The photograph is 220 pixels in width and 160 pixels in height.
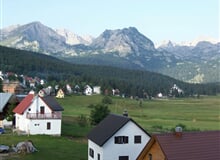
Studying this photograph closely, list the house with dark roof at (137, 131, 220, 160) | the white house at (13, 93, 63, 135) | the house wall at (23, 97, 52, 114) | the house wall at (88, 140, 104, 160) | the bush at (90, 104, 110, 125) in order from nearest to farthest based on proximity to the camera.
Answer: the house with dark roof at (137, 131, 220, 160), the house wall at (88, 140, 104, 160), the white house at (13, 93, 63, 135), the house wall at (23, 97, 52, 114), the bush at (90, 104, 110, 125)

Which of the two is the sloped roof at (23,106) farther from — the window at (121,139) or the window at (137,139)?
the window at (137,139)

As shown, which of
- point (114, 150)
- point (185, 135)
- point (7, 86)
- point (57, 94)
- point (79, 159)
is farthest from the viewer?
point (57, 94)

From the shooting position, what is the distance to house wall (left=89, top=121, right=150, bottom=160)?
128ft

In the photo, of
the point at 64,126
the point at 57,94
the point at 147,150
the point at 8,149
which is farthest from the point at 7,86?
the point at 147,150

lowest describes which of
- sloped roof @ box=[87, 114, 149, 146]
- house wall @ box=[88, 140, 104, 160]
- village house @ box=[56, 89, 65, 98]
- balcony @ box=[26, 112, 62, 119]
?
house wall @ box=[88, 140, 104, 160]

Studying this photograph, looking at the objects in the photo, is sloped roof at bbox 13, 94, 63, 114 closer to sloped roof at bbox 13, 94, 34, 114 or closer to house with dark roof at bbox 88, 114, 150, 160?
sloped roof at bbox 13, 94, 34, 114

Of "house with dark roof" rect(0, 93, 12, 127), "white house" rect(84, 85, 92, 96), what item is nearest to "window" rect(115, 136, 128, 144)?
"house with dark roof" rect(0, 93, 12, 127)

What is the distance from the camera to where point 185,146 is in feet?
97.3

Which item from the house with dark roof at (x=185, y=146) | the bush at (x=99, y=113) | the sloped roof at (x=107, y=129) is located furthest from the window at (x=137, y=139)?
the bush at (x=99, y=113)

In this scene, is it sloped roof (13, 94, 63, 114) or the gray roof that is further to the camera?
the gray roof

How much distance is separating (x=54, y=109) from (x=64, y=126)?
7234mm

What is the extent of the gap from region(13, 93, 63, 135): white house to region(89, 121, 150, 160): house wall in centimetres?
1941

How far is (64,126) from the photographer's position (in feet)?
218

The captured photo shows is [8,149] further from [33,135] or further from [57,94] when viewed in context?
[57,94]
